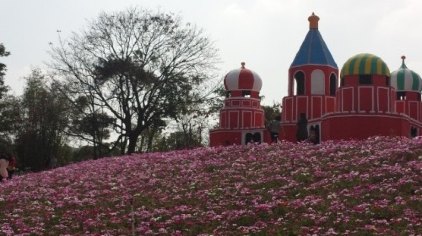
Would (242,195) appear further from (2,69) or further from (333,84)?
(2,69)

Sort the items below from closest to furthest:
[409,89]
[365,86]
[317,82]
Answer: [365,86]
[317,82]
[409,89]

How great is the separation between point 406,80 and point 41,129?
23.6m

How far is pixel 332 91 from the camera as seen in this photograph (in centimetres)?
3288

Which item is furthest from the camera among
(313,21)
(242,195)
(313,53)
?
(313,21)

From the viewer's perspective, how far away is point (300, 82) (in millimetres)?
32375

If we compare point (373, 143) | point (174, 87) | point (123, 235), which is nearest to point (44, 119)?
point (174, 87)

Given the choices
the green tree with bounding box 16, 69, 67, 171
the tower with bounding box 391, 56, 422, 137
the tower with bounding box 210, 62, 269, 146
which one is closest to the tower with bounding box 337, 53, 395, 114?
the tower with bounding box 210, 62, 269, 146

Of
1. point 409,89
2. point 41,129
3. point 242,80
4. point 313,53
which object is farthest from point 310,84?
point 41,129

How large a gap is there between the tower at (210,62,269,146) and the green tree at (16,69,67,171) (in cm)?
1399

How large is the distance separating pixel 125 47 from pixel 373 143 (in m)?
22.9

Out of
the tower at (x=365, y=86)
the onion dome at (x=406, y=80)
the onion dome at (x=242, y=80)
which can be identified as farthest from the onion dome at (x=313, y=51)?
the onion dome at (x=406, y=80)

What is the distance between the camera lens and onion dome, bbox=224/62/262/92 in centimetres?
3512

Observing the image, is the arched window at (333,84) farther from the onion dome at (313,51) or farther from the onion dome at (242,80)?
the onion dome at (242,80)

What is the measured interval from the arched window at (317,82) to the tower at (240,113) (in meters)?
3.57
